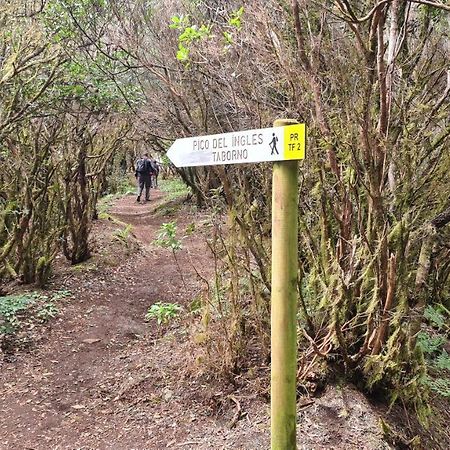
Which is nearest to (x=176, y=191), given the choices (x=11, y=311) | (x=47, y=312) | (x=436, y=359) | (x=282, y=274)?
(x=47, y=312)

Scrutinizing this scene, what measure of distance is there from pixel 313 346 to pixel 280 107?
6.96 ft

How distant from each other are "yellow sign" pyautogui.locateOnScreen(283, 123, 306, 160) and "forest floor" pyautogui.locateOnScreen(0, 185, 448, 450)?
6.58ft

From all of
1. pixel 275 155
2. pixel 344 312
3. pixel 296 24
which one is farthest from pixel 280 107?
pixel 275 155

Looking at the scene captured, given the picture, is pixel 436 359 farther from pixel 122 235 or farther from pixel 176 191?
pixel 176 191

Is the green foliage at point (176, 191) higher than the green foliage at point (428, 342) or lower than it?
higher

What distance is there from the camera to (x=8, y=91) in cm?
601

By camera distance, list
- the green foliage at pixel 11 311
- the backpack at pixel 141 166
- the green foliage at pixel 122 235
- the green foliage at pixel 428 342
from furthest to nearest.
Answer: the backpack at pixel 141 166, the green foliage at pixel 122 235, the green foliage at pixel 11 311, the green foliage at pixel 428 342

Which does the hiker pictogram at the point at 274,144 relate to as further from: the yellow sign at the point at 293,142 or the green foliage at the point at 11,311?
the green foliage at the point at 11,311

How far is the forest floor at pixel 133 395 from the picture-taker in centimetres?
361

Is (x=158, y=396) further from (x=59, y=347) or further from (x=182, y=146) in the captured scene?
(x=182, y=146)

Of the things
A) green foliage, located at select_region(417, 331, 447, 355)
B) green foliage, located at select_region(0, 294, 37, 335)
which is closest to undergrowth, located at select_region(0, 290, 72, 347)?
green foliage, located at select_region(0, 294, 37, 335)

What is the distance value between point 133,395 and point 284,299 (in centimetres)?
271

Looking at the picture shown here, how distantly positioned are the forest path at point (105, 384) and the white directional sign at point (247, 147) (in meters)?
2.12

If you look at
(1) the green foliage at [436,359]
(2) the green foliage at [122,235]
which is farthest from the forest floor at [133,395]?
(2) the green foliage at [122,235]
